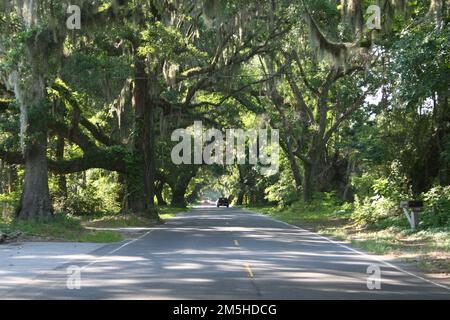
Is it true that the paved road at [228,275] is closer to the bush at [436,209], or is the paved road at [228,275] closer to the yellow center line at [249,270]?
the yellow center line at [249,270]

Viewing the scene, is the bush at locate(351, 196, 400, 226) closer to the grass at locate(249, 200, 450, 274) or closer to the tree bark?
the grass at locate(249, 200, 450, 274)

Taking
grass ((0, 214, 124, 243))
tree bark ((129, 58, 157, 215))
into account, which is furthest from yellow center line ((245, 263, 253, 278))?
tree bark ((129, 58, 157, 215))

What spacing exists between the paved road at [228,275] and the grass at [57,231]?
301 centimetres

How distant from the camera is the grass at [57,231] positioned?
20266 millimetres

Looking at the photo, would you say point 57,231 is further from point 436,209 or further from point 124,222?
point 436,209

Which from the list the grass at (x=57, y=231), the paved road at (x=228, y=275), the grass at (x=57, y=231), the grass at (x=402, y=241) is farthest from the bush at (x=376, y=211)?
the grass at (x=57, y=231)

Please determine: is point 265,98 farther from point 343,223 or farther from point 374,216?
point 374,216

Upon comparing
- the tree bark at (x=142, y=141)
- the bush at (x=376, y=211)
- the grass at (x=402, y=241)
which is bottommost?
the grass at (x=402, y=241)

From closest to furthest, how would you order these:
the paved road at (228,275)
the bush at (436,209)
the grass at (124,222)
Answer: the paved road at (228,275) < the bush at (436,209) < the grass at (124,222)

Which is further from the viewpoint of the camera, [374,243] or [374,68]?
[374,68]

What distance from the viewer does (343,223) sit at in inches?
1188

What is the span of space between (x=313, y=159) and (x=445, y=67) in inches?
892

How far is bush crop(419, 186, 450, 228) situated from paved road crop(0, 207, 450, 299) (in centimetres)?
548
